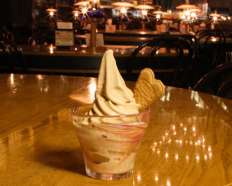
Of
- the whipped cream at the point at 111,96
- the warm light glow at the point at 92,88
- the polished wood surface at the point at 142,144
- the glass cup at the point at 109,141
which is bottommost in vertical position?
the warm light glow at the point at 92,88

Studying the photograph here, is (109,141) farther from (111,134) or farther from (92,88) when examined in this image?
(92,88)

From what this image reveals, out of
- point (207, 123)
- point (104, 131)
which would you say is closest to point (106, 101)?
point (104, 131)

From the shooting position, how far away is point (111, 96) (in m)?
0.74

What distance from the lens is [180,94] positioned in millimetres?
1515

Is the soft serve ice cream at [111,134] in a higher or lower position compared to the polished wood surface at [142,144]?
higher

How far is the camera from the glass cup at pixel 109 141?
0.65 meters

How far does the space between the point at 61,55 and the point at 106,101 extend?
269cm

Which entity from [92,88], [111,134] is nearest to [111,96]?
[111,134]

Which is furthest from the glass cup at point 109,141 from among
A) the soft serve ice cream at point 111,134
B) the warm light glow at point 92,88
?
the warm light glow at point 92,88

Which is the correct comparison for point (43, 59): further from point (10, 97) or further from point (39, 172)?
point (39, 172)

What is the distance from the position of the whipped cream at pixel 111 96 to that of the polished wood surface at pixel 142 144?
89mm

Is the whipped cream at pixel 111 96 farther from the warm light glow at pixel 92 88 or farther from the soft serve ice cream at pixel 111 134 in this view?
the warm light glow at pixel 92 88

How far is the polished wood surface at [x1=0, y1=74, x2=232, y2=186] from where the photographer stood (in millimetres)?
687

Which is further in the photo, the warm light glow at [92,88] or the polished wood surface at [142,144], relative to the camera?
the warm light glow at [92,88]
